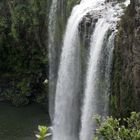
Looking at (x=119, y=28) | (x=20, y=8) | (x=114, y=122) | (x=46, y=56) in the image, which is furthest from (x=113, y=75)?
(x=20, y=8)

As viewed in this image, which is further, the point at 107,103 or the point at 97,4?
the point at 97,4

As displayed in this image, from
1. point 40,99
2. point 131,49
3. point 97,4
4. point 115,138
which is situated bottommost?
point 40,99

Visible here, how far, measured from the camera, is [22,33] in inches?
880

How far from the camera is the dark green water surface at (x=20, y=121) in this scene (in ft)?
61.8

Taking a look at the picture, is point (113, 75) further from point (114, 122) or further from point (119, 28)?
point (114, 122)

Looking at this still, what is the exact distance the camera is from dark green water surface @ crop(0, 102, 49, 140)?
18844 millimetres

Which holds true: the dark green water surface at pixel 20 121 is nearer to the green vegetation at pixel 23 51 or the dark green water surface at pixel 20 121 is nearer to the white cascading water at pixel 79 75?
the green vegetation at pixel 23 51

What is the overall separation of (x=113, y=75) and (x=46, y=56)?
26.2 feet

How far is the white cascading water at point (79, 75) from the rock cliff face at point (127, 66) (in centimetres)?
44

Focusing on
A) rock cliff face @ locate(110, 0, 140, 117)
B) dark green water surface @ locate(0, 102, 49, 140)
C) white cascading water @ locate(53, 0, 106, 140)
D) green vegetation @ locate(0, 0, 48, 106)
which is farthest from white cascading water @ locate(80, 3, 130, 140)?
green vegetation @ locate(0, 0, 48, 106)

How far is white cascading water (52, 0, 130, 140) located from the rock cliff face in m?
0.44

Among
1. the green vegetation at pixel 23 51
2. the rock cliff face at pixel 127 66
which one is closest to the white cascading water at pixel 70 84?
the rock cliff face at pixel 127 66

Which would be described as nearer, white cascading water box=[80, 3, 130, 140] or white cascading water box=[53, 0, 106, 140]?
white cascading water box=[80, 3, 130, 140]

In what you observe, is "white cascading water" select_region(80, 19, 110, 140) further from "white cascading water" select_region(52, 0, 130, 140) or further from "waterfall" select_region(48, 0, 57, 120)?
"waterfall" select_region(48, 0, 57, 120)
